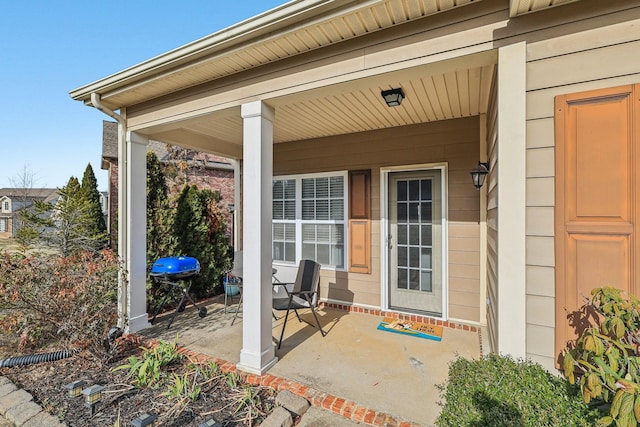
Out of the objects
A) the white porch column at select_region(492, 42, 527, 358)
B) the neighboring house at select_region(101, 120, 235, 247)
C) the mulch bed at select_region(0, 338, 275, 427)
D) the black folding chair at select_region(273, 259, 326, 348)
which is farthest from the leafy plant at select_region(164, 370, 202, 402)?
the neighboring house at select_region(101, 120, 235, 247)

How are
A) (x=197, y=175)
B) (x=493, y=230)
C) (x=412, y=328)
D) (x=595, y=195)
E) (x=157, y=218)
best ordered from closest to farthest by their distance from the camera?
(x=595, y=195)
(x=493, y=230)
(x=412, y=328)
(x=157, y=218)
(x=197, y=175)

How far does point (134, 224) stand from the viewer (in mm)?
3904

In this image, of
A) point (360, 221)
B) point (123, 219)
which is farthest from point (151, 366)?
point (360, 221)

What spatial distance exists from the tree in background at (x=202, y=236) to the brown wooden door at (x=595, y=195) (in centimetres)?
510

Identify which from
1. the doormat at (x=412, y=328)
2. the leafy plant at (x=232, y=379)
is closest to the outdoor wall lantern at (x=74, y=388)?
the leafy plant at (x=232, y=379)

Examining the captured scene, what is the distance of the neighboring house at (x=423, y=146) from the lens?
1685 mm

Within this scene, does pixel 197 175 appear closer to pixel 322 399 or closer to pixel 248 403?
pixel 248 403

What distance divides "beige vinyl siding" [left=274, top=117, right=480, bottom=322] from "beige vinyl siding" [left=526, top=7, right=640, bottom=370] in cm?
206

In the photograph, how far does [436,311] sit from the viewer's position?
4.08 metres

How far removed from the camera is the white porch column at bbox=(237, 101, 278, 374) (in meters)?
2.84

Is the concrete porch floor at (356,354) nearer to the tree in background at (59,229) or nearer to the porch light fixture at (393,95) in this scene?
the tree in background at (59,229)

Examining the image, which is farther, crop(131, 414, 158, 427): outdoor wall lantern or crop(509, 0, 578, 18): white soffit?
crop(131, 414, 158, 427): outdoor wall lantern

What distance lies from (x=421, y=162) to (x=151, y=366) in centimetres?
391

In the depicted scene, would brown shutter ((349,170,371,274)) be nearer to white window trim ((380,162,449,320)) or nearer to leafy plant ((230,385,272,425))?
white window trim ((380,162,449,320))
